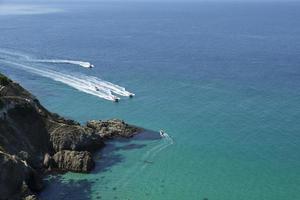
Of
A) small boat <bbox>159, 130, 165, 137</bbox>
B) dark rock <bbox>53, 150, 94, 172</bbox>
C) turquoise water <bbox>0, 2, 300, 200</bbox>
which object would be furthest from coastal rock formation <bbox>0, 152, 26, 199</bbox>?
small boat <bbox>159, 130, 165, 137</bbox>

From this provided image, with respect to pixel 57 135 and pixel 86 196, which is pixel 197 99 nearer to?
pixel 57 135

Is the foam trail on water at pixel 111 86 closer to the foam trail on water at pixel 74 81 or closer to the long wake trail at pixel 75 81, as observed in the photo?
the long wake trail at pixel 75 81

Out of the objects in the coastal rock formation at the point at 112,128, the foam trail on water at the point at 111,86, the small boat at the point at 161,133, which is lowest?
the small boat at the point at 161,133

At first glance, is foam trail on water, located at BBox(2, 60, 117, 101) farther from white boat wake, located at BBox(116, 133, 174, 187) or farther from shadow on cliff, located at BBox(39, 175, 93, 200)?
shadow on cliff, located at BBox(39, 175, 93, 200)

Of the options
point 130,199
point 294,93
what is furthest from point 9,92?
point 294,93

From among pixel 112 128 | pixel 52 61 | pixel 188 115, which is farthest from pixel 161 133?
pixel 52 61

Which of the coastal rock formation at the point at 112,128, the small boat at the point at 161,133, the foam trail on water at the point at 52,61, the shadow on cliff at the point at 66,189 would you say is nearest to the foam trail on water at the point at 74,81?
the foam trail on water at the point at 52,61

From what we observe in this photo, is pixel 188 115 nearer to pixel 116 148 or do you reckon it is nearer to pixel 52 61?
pixel 116 148
